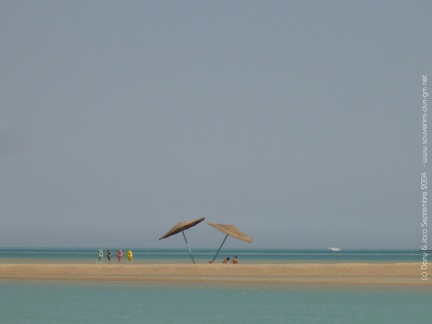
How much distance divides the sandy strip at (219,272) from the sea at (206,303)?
159 inches

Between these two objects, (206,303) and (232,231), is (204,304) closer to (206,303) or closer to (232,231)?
(206,303)

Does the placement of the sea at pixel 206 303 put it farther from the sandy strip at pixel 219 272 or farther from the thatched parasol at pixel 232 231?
the thatched parasol at pixel 232 231

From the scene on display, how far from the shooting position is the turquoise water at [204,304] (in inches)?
1016

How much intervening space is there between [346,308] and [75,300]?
10.3 m

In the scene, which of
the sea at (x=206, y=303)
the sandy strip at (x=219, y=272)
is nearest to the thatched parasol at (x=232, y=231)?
the sandy strip at (x=219, y=272)

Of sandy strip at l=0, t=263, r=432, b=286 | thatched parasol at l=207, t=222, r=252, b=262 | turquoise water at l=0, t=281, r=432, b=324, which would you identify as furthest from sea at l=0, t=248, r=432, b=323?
thatched parasol at l=207, t=222, r=252, b=262

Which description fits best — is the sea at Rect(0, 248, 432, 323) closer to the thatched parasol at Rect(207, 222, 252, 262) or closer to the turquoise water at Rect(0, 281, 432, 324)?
the turquoise water at Rect(0, 281, 432, 324)

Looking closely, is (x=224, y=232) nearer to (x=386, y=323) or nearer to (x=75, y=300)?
(x=75, y=300)

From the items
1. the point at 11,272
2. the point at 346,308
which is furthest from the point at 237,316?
the point at 11,272

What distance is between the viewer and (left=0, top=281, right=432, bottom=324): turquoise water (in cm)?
2581

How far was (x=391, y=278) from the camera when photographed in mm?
43781

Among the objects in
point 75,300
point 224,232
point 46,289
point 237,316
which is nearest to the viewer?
point 237,316

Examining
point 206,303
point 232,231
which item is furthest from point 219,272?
point 206,303

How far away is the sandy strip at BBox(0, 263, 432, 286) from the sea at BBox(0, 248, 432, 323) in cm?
403
